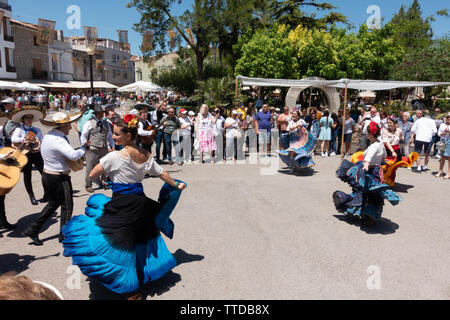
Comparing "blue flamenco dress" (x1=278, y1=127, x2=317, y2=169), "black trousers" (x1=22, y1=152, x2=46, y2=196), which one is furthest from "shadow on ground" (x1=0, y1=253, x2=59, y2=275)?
"blue flamenco dress" (x1=278, y1=127, x2=317, y2=169)

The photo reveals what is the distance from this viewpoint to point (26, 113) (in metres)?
5.46

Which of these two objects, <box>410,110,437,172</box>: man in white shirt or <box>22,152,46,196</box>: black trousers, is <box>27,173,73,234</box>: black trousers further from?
<box>410,110,437,172</box>: man in white shirt

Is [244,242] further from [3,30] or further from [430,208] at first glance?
[3,30]

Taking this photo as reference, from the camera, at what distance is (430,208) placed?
6.61m

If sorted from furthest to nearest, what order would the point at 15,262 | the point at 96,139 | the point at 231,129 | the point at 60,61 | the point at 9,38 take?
the point at 60,61 → the point at 9,38 → the point at 231,129 → the point at 96,139 → the point at 15,262

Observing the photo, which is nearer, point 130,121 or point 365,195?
point 130,121

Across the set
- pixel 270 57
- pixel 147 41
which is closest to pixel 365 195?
pixel 270 57

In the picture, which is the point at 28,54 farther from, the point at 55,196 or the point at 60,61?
the point at 55,196

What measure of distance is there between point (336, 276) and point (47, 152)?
3884 millimetres

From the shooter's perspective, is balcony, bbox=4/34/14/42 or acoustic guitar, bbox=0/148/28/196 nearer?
acoustic guitar, bbox=0/148/28/196

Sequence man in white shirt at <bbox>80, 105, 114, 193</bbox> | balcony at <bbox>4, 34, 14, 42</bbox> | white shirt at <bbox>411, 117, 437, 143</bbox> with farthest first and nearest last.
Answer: balcony at <bbox>4, 34, 14, 42</bbox>, white shirt at <bbox>411, 117, 437, 143</bbox>, man in white shirt at <bbox>80, 105, 114, 193</bbox>

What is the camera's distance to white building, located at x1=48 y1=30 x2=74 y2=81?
41.3 meters

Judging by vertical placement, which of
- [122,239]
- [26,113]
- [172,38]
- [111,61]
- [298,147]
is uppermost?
[111,61]

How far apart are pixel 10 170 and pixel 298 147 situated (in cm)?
687
